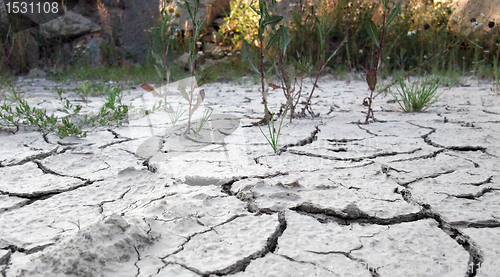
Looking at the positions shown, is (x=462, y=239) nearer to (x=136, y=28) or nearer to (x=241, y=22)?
(x=241, y=22)

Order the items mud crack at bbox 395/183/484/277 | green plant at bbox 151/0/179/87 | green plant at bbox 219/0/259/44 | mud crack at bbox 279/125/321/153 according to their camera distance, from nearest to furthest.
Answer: mud crack at bbox 395/183/484/277 < mud crack at bbox 279/125/321/153 < green plant at bbox 151/0/179/87 < green plant at bbox 219/0/259/44

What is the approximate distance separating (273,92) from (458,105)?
1.78m

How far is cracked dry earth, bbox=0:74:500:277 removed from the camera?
3.28 feet

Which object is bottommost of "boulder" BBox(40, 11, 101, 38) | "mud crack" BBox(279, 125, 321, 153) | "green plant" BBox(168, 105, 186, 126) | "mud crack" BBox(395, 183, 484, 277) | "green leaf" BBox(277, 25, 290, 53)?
"mud crack" BBox(395, 183, 484, 277)

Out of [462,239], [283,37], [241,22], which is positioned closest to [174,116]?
[283,37]

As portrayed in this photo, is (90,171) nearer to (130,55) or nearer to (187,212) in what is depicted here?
(187,212)

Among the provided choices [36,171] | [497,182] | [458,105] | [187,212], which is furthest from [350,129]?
[36,171]

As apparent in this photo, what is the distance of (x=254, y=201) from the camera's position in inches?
53.5

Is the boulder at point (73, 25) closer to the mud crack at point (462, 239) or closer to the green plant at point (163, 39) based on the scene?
the green plant at point (163, 39)

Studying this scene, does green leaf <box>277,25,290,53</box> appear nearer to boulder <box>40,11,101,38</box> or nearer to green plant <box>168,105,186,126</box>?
green plant <box>168,105,186,126</box>

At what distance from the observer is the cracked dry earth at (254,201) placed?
1.00 m

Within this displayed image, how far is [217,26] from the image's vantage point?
7.20 metres

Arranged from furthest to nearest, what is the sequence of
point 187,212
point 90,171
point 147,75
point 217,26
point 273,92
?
point 217,26 → point 147,75 → point 273,92 → point 90,171 → point 187,212

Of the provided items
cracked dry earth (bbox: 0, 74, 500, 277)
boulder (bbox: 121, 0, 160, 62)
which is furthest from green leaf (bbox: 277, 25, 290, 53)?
boulder (bbox: 121, 0, 160, 62)
